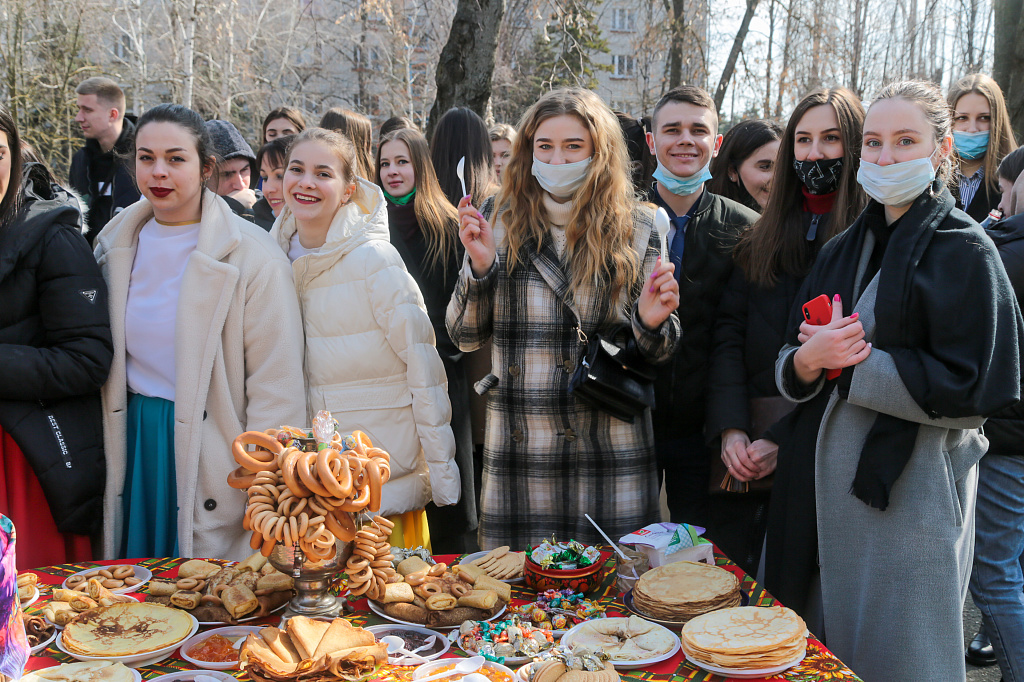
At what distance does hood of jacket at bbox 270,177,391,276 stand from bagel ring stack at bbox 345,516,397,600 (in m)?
1.39

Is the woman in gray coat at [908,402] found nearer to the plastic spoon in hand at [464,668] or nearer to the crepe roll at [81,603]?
the plastic spoon in hand at [464,668]

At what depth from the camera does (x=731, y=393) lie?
2.92 meters

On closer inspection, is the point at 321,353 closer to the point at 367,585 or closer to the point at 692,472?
the point at 367,585

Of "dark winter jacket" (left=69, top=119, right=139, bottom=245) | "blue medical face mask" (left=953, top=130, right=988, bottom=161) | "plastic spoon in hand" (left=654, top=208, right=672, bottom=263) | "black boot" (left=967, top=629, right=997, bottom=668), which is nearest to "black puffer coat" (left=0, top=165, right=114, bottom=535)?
"plastic spoon in hand" (left=654, top=208, right=672, bottom=263)

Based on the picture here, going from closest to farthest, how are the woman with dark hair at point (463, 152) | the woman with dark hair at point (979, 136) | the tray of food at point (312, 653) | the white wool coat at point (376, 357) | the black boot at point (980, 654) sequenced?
the tray of food at point (312, 653) → the white wool coat at point (376, 357) → the black boot at point (980, 654) → the woman with dark hair at point (463, 152) → the woman with dark hair at point (979, 136)

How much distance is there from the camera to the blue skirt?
2848 mm

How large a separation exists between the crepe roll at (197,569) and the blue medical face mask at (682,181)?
2.21m

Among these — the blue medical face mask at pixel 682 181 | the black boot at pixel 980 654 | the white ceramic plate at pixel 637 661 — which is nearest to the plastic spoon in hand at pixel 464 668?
the white ceramic plate at pixel 637 661

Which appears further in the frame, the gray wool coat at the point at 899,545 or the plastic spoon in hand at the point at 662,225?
the plastic spoon in hand at the point at 662,225

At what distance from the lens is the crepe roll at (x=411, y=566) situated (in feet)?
6.77

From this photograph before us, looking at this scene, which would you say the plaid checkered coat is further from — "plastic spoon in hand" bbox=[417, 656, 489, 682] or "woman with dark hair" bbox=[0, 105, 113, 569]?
"woman with dark hair" bbox=[0, 105, 113, 569]

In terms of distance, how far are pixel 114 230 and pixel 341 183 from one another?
0.87 meters

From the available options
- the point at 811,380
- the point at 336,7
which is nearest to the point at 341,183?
the point at 811,380

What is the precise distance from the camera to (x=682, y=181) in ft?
10.6
